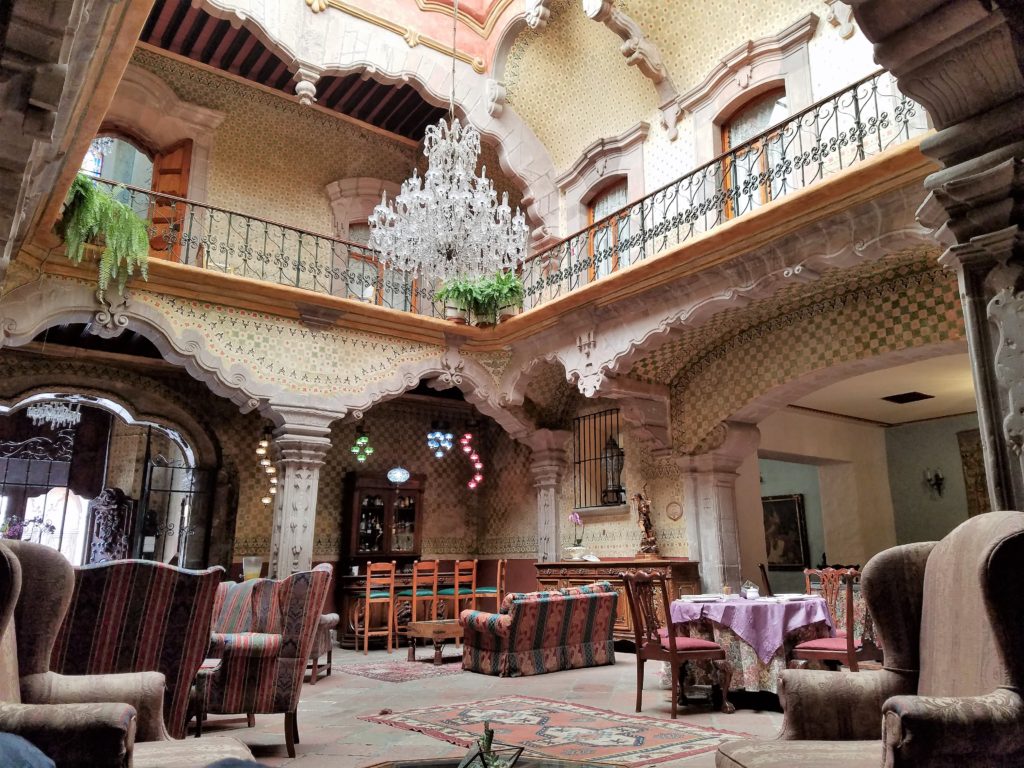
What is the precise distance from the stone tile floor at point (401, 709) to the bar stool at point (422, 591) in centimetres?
188

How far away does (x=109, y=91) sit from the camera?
5.20 meters

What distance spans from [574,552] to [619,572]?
54.9 inches

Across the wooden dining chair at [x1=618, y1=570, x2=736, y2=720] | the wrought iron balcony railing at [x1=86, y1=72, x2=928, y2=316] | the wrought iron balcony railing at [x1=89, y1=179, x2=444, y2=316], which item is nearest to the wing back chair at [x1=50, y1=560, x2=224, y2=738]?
the wooden dining chair at [x1=618, y1=570, x2=736, y2=720]

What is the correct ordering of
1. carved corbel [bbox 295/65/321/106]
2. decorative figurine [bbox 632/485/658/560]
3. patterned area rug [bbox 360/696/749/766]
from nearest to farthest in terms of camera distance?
patterned area rug [bbox 360/696/749/766] → carved corbel [bbox 295/65/321/106] → decorative figurine [bbox 632/485/658/560]

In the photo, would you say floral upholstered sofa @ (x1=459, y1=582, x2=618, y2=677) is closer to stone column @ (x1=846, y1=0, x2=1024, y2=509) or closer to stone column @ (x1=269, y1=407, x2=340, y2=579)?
stone column @ (x1=269, y1=407, x2=340, y2=579)

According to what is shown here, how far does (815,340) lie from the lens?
27.3ft

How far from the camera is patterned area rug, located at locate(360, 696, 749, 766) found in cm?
426

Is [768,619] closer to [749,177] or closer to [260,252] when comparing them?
[749,177]

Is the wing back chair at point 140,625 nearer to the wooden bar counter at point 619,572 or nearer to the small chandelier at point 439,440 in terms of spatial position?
the wooden bar counter at point 619,572

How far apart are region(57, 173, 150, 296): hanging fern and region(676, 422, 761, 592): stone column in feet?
22.2

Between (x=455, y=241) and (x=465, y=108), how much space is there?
14.7 ft

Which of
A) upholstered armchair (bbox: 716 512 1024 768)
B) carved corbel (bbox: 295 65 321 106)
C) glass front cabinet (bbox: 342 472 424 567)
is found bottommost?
upholstered armchair (bbox: 716 512 1024 768)

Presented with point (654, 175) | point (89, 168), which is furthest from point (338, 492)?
point (654, 175)

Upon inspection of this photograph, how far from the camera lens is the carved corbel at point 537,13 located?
1020 cm
